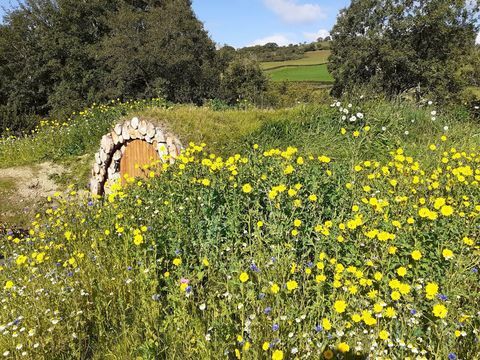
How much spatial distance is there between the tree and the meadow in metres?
19.2

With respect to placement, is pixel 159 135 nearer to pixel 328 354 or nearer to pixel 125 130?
pixel 125 130

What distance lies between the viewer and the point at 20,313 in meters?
2.97

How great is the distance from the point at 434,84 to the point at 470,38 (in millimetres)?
3451

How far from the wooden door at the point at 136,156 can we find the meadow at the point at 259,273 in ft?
7.07

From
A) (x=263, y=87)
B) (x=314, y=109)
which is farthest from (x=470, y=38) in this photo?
(x=314, y=109)

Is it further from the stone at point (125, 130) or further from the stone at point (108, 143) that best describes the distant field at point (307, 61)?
the stone at point (125, 130)

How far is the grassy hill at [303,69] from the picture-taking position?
128 ft

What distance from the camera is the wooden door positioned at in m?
7.17

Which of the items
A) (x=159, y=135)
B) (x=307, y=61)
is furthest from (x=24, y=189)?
(x=307, y=61)

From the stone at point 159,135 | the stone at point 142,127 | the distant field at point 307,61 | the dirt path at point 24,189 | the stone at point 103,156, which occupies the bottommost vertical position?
the dirt path at point 24,189

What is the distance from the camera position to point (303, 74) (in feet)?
136

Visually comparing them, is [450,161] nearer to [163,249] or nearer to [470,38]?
[163,249]

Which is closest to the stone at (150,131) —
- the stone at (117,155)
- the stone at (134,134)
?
the stone at (134,134)

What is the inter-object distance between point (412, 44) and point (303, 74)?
19.0 meters
